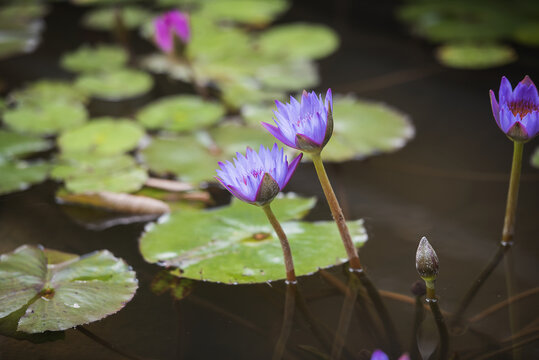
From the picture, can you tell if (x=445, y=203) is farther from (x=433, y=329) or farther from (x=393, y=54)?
(x=393, y=54)

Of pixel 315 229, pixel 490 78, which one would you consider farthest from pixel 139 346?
pixel 490 78

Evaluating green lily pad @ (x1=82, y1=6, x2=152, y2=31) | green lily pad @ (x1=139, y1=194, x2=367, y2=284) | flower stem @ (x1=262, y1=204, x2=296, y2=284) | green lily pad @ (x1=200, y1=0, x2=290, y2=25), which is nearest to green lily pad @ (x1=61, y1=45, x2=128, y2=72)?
green lily pad @ (x1=82, y1=6, x2=152, y2=31)

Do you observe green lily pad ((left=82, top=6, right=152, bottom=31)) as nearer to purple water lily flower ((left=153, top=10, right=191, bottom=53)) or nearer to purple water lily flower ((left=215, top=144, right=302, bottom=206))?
purple water lily flower ((left=153, top=10, right=191, bottom=53))

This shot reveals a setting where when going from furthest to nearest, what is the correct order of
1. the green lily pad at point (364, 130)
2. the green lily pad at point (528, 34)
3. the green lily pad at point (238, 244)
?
the green lily pad at point (528, 34), the green lily pad at point (364, 130), the green lily pad at point (238, 244)

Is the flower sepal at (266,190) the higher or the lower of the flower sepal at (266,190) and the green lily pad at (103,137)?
the higher

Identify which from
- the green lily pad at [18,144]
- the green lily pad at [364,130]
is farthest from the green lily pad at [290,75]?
the green lily pad at [18,144]

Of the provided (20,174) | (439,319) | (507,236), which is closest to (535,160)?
(507,236)

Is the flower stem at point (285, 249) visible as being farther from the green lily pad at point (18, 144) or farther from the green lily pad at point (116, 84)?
the green lily pad at point (116, 84)

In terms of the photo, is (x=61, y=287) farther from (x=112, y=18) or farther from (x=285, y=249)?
(x=112, y=18)
